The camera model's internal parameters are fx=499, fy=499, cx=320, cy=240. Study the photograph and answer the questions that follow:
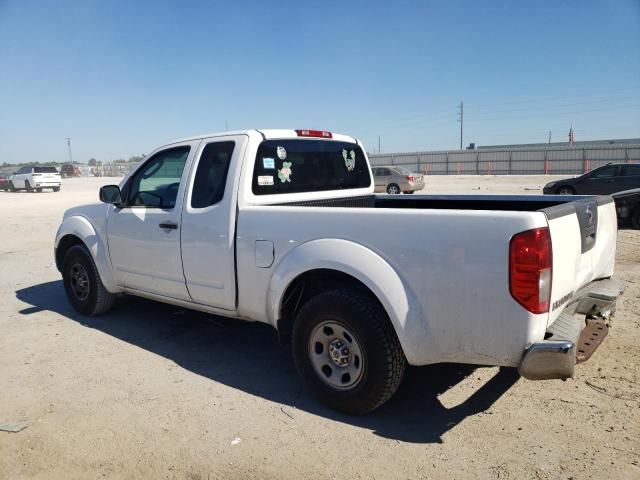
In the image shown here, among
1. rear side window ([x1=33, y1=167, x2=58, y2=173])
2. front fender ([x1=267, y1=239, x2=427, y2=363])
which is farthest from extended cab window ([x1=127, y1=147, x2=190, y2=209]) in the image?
rear side window ([x1=33, y1=167, x2=58, y2=173])

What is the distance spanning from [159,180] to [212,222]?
1.14m

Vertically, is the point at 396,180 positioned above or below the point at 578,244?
below

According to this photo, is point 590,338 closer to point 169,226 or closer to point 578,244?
point 578,244

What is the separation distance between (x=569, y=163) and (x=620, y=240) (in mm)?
40052

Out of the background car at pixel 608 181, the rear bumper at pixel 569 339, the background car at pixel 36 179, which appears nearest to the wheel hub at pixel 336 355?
the rear bumper at pixel 569 339

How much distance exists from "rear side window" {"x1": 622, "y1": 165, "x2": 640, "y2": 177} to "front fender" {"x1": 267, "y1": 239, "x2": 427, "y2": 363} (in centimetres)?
1408

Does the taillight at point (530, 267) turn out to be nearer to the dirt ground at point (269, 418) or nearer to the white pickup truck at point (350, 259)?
the white pickup truck at point (350, 259)

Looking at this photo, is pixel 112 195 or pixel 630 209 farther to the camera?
pixel 630 209

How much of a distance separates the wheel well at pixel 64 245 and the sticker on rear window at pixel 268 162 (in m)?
2.72

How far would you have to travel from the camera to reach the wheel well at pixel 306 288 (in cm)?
333

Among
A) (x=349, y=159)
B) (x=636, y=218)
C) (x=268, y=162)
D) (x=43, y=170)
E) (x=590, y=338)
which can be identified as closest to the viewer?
(x=590, y=338)

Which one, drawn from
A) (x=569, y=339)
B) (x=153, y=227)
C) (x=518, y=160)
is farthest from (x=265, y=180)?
(x=518, y=160)

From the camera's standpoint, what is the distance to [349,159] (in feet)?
16.1

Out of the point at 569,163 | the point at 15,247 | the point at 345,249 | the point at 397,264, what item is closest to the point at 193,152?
the point at 345,249
